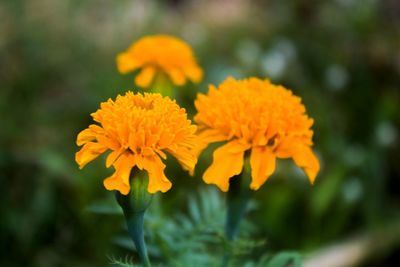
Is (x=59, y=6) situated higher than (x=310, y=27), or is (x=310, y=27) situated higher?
(x=310, y=27)

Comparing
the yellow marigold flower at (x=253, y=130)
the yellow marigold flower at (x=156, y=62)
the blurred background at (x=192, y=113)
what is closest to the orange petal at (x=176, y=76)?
the yellow marigold flower at (x=156, y=62)

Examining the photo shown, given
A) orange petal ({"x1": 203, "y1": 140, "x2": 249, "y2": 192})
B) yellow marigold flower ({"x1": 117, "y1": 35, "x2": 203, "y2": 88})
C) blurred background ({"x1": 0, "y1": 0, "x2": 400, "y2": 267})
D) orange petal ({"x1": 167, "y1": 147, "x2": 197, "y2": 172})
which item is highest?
blurred background ({"x1": 0, "y1": 0, "x2": 400, "y2": 267})

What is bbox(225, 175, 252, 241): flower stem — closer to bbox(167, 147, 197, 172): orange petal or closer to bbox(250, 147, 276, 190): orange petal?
bbox(250, 147, 276, 190): orange petal

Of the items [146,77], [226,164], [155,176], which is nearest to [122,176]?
[155,176]

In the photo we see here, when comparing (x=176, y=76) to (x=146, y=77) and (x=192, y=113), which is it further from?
(x=192, y=113)

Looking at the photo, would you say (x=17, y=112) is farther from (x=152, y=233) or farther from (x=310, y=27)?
(x=310, y=27)


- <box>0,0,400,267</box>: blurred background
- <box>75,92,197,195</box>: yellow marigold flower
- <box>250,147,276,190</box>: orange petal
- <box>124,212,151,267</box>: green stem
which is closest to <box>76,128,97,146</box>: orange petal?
<box>75,92,197,195</box>: yellow marigold flower

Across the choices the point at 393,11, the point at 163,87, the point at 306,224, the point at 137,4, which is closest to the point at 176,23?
the point at 137,4
